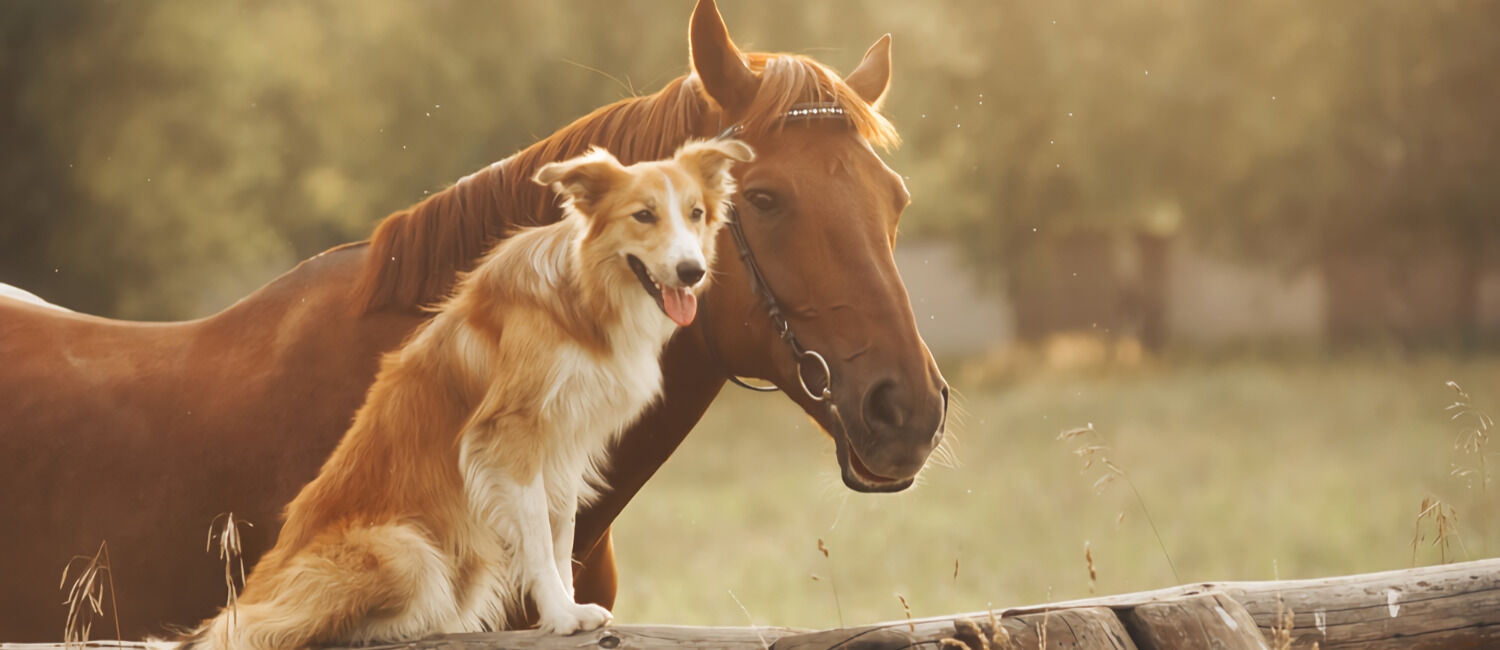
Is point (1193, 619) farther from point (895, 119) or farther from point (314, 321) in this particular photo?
point (895, 119)

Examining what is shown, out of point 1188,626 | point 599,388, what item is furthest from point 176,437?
point 1188,626

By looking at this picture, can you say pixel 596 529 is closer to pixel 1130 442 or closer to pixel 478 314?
pixel 478 314

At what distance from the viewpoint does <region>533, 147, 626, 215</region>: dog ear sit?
9.67ft

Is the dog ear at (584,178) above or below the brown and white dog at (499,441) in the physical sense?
above

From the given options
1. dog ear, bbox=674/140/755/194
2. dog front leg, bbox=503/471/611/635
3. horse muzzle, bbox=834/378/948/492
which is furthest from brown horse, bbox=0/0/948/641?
dog front leg, bbox=503/471/611/635

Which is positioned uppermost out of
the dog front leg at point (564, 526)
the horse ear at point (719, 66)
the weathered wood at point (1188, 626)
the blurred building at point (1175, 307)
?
the horse ear at point (719, 66)

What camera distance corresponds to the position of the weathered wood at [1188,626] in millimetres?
3035

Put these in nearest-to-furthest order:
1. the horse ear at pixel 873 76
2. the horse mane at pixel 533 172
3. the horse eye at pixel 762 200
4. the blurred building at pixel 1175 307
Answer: the horse eye at pixel 762 200
the horse mane at pixel 533 172
the horse ear at pixel 873 76
the blurred building at pixel 1175 307

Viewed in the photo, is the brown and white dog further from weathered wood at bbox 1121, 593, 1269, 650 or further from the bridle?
weathered wood at bbox 1121, 593, 1269, 650

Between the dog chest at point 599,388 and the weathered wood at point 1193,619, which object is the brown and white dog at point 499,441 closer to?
the dog chest at point 599,388

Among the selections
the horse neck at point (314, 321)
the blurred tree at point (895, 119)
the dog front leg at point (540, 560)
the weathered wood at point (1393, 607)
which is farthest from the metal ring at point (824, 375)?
the blurred tree at point (895, 119)

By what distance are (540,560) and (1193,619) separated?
1707mm

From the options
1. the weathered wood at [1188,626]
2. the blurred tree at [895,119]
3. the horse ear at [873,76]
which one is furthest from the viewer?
the blurred tree at [895,119]

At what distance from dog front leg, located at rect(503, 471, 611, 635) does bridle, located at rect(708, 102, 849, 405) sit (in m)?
0.88
